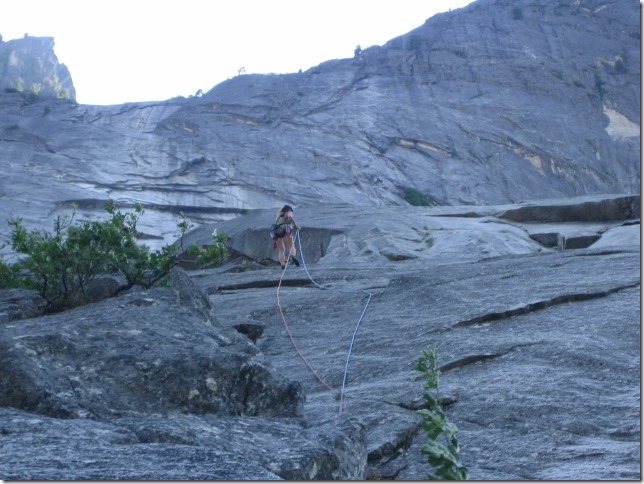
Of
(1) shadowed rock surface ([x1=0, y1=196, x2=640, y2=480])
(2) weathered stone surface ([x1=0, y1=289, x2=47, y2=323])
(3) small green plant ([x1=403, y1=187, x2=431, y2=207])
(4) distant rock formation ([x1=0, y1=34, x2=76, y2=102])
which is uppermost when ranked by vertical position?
(4) distant rock formation ([x1=0, y1=34, x2=76, y2=102])

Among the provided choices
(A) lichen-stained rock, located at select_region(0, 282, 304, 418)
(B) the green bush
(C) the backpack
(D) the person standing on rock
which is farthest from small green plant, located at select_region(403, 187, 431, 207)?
(A) lichen-stained rock, located at select_region(0, 282, 304, 418)

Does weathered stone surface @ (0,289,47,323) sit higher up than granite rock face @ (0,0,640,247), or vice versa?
granite rock face @ (0,0,640,247)

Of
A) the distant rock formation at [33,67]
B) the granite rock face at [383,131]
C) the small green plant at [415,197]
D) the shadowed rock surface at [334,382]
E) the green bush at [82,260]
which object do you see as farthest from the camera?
the distant rock formation at [33,67]

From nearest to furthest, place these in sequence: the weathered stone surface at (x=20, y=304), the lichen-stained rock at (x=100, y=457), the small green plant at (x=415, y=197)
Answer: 1. the lichen-stained rock at (x=100, y=457)
2. the weathered stone surface at (x=20, y=304)
3. the small green plant at (x=415, y=197)

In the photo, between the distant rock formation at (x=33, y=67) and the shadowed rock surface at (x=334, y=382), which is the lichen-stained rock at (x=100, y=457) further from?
the distant rock formation at (x=33, y=67)

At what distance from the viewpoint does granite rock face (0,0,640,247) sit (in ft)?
122

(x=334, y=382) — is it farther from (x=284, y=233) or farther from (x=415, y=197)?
(x=415, y=197)

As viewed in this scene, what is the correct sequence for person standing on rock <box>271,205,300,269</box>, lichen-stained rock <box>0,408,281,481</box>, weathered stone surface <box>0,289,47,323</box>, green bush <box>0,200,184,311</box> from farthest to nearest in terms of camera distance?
1. person standing on rock <box>271,205,300,269</box>
2. green bush <box>0,200,184,311</box>
3. weathered stone surface <box>0,289,47,323</box>
4. lichen-stained rock <box>0,408,281,481</box>

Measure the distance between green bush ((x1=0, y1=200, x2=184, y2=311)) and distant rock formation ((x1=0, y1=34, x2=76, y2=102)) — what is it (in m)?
51.1

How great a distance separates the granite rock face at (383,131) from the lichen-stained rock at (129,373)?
943 inches

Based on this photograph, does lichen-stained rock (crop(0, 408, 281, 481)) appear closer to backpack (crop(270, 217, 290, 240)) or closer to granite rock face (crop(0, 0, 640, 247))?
backpack (crop(270, 217, 290, 240))

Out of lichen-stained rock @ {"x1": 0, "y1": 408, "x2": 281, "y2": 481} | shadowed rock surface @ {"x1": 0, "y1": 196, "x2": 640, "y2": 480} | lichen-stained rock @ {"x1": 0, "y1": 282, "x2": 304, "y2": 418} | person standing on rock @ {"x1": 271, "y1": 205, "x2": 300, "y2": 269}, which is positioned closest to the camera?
lichen-stained rock @ {"x1": 0, "y1": 408, "x2": 281, "y2": 481}

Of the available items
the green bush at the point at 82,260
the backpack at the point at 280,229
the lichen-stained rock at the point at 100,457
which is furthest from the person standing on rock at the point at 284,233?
the lichen-stained rock at the point at 100,457

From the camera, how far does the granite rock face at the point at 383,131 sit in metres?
37.3
